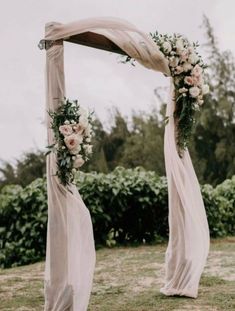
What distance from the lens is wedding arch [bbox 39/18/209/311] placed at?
4.83 meters

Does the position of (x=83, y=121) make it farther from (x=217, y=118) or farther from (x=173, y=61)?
(x=217, y=118)

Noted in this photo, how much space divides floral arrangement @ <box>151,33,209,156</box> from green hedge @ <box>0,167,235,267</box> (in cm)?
374

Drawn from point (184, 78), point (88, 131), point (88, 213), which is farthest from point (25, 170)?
point (88, 131)

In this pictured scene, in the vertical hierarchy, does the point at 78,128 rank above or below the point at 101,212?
above

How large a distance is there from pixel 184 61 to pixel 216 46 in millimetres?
18869

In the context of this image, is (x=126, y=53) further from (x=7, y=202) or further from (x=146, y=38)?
(x=7, y=202)

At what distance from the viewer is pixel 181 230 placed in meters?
5.68

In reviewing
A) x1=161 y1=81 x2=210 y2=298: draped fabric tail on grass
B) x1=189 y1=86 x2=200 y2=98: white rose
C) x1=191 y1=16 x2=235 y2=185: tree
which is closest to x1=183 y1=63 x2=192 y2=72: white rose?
x1=189 y1=86 x2=200 y2=98: white rose

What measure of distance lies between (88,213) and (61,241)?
33cm

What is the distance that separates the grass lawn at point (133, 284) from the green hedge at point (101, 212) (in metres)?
0.54

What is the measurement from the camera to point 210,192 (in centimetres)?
1042

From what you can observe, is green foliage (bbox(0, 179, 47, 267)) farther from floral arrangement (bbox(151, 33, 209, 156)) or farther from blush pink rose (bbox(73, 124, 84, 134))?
blush pink rose (bbox(73, 124, 84, 134))

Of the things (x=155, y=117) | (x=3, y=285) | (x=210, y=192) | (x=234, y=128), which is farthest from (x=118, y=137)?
(x=3, y=285)

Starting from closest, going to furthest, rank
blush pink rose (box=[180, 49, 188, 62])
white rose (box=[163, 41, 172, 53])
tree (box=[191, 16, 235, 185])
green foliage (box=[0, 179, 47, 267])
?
1. white rose (box=[163, 41, 172, 53])
2. blush pink rose (box=[180, 49, 188, 62])
3. green foliage (box=[0, 179, 47, 267])
4. tree (box=[191, 16, 235, 185])
